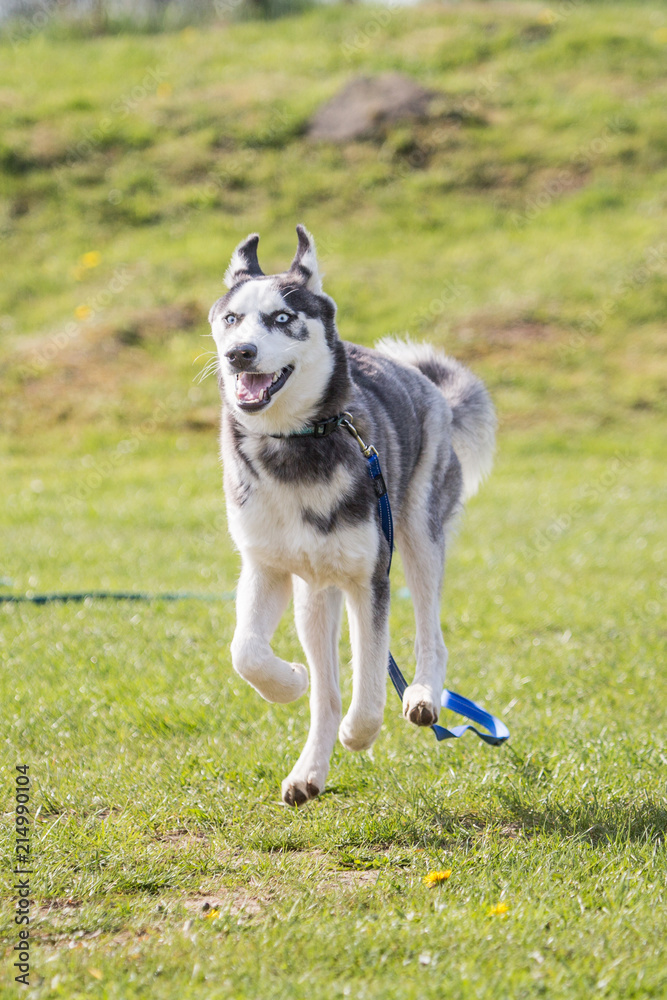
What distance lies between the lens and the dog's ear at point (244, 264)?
11.2 feet

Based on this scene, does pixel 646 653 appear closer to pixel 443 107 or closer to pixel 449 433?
pixel 449 433

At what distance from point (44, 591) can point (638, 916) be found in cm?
475

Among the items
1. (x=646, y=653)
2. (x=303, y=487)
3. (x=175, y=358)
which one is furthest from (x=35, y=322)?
(x=303, y=487)

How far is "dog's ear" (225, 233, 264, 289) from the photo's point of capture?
3.43m

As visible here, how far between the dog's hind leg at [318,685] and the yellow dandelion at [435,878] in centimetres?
50

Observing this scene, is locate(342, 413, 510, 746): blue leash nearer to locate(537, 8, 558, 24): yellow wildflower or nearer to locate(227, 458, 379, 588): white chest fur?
locate(227, 458, 379, 588): white chest fur

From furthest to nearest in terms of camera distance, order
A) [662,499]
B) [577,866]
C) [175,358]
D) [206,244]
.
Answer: [206,244], [175,358], [662,499], [577,866]

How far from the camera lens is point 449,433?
4172 millimetres

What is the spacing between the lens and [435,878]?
297cm

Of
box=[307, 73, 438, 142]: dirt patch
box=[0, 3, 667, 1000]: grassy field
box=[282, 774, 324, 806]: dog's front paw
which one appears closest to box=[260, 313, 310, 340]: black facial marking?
box=[282, 774, 324, 806]: dog's front paw

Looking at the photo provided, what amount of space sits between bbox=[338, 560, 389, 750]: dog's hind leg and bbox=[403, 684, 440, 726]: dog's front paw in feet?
0.36

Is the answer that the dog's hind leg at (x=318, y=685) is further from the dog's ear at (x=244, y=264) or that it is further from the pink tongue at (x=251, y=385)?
the dog's ear at (x=244, y=264)

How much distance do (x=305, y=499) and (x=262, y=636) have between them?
1.53ft

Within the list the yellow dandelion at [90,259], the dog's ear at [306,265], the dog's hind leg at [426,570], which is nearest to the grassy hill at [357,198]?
the yellow dandelion at [90,259]
